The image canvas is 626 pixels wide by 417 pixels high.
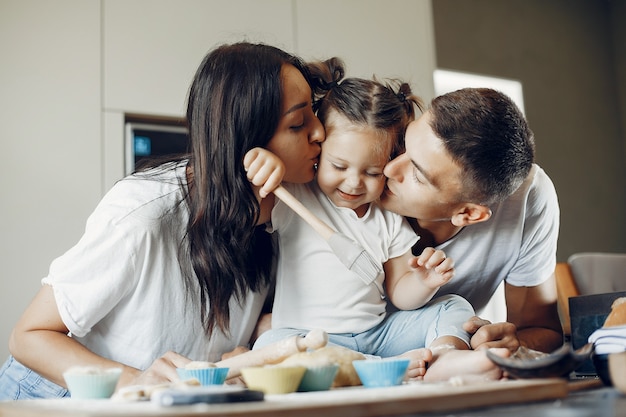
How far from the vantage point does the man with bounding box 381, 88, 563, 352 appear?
1.25 metres

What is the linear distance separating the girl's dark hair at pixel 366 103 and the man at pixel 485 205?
0.20 feet

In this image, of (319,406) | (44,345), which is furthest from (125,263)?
(319,406)

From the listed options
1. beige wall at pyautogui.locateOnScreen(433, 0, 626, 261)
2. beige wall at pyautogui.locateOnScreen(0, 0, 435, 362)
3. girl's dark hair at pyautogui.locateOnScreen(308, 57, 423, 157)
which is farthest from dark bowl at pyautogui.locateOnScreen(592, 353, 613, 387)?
beige wall at pyautogui.locateOnScreen(433, 0, 626, 261)

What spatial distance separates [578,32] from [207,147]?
409 cm

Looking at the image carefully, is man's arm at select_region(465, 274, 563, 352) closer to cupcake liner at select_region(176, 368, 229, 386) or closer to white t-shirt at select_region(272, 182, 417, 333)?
white t-shirt at select_region(272, 182, 417, 333)

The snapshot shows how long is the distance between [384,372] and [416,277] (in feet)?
1.65

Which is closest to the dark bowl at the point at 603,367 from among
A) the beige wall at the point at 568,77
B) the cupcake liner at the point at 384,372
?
the cupcake liner at the point at 384,372

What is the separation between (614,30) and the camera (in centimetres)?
488

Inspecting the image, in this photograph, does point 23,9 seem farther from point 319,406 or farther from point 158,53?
point 319,406

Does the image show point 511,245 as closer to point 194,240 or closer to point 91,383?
point 194,240

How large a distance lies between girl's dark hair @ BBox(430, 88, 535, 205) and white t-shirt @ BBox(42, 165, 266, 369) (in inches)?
18.0

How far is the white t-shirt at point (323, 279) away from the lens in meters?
1.36

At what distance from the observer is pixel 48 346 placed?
114cm

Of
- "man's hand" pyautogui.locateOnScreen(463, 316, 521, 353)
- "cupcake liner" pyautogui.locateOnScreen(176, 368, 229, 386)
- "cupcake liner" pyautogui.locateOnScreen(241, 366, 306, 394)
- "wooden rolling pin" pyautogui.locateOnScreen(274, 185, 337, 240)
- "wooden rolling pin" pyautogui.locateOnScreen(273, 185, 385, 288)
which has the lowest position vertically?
"man's hand" pyautogui.locateOnScreen(463, 316, 521, 353)
